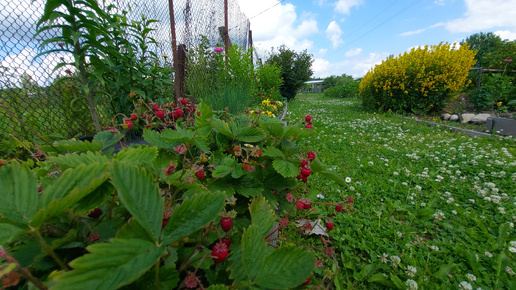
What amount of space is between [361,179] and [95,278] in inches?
97.4

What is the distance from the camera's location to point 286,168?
2.96 ft

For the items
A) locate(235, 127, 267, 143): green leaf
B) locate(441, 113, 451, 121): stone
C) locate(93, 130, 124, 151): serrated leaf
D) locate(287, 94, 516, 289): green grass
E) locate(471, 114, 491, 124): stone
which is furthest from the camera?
locate(441, 113, 451, 121): stone

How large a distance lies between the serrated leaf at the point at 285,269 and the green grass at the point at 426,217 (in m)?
0.25

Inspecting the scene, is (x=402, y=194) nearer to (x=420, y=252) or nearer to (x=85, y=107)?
(x=420, y=252)

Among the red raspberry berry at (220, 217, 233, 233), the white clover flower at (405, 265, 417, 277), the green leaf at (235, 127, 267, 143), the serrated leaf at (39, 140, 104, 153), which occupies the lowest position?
the white clover flower at (405, 265, 417, 277)

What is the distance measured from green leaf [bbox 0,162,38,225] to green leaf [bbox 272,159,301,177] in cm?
68

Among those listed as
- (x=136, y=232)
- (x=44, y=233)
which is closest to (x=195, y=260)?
(x=136, y=232)

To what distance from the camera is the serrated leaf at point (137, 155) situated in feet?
1.89

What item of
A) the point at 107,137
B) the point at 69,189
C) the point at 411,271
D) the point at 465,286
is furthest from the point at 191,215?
the point at 465,286

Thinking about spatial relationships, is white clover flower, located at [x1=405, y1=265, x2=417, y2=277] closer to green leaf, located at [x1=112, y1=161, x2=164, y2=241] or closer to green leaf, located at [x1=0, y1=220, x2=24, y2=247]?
green leaf, located at [x1=112, y1=161, x2=164, y2=241]

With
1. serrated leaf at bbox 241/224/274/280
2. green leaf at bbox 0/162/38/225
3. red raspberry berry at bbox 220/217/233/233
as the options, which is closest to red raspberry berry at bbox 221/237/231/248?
red raspberry berry at bbox 220/217/233/233

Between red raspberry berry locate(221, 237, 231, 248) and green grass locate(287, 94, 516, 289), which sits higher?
red raspberry berry locate(221, 237, 231, 248)

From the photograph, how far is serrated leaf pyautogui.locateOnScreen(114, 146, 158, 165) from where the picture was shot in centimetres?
58

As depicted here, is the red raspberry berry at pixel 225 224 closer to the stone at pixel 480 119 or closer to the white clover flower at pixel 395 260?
the white clover flower at pixel 395 260
